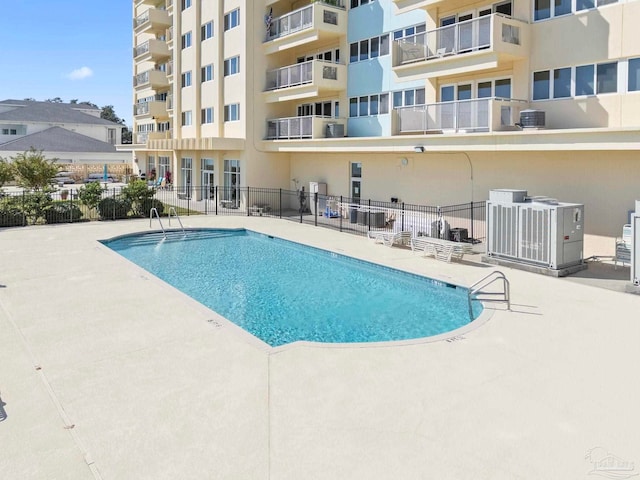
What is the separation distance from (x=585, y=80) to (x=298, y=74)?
1586 cm

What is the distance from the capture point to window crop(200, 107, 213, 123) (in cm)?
3728

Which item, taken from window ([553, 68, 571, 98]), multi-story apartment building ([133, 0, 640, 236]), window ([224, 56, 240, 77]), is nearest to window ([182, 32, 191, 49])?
multi-story apartment building ([133, 0, 640, 236])

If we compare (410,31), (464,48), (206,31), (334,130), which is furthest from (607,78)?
(206,31)

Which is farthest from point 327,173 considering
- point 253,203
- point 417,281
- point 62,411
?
point 62,411

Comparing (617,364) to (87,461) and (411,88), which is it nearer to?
(87,461)

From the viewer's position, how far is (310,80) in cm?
2908

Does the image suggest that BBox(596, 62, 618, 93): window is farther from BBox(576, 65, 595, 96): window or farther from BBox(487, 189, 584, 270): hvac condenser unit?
BBox(487, 189, 584, 270): hvac condenser unit

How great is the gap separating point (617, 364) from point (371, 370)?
3928mm

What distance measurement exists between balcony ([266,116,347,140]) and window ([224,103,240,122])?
2840 millimetres

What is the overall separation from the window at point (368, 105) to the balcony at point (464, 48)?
11.5 ft

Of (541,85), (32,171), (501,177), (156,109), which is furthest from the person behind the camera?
(156,109)

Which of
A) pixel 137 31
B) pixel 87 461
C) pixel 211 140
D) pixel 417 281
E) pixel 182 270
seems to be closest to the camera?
pixel 87 461

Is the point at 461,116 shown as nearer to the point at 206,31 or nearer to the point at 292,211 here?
the point at 292,211

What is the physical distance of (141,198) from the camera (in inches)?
1155
